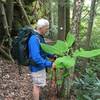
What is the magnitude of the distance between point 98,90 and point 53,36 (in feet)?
23.9

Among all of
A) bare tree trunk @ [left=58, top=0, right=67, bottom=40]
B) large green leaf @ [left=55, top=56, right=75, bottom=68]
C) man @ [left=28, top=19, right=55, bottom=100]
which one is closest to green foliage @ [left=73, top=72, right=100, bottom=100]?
man @ [left=28, top=19, right=55, bottom=100]

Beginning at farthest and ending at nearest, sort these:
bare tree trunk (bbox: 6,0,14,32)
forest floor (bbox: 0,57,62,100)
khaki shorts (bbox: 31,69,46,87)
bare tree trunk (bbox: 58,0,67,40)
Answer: bare tree trunk (bbox: 58,0,67,40), bare tree trunk (bbox: 6,0,14,32), forest floor (bbox: 0,57,62,100), khaki shorts (bbox: 31,69,46,87)

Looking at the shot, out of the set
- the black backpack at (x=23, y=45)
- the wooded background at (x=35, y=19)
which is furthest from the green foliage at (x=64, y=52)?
the wooded background at (x=35, y=19)

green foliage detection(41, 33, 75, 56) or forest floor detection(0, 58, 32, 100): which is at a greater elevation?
green foliage detection(41, 33, 75, 56)

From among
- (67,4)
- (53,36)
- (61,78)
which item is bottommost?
(53,36)

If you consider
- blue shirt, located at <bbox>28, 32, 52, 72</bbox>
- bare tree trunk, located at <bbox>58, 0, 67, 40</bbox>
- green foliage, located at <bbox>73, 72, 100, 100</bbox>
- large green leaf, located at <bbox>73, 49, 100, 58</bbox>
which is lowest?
green foliage, located at <bbox>73, 72, 100, 100</bbox>

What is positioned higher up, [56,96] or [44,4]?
[44,4]

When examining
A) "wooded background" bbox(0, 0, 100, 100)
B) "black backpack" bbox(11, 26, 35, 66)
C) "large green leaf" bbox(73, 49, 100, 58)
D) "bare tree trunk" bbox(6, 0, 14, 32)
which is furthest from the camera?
"bare tree trunk" bbox(6, 0, 14, 32)

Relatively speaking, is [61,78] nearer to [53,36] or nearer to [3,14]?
[3,14]

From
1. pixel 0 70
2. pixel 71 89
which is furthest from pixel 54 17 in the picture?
pixel 71 89

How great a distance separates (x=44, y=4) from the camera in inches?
457

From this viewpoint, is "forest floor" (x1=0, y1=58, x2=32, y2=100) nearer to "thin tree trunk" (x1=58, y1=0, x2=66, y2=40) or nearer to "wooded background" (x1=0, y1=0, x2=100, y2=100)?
"wooded background" (x1=0, y1=0, x2=100, y2=100)

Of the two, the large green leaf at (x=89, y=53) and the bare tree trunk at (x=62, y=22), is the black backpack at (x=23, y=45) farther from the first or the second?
the bare tree trunk at (x=62, y=22)

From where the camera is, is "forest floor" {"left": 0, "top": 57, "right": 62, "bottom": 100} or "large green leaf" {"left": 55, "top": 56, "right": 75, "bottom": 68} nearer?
"large green leaf" {"left": 55, "top": 56, "right": 75, "bottom": 68}
